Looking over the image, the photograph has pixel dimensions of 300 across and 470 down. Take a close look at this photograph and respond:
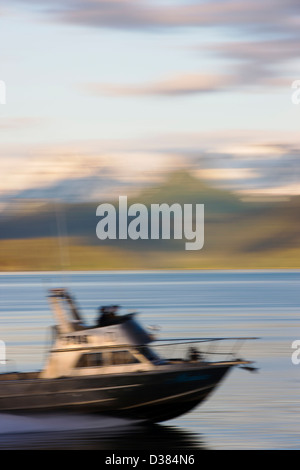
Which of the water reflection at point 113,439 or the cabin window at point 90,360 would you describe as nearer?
the water reflection at point 113,439

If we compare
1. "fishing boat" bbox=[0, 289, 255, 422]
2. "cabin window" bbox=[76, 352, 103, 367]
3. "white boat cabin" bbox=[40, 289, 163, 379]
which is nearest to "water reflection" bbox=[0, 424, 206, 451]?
"fishing boat" bbox=[0, 289, 255, 422]

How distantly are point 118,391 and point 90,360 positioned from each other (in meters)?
1.09

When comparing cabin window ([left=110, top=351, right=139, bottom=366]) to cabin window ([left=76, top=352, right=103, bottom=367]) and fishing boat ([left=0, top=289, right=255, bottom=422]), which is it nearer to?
fishing boat ([left=0, top=289, right=255, bottom=422])

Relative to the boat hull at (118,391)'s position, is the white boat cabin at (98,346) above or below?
above

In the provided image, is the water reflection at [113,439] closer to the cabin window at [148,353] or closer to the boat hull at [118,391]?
the boat hull at [118,391]

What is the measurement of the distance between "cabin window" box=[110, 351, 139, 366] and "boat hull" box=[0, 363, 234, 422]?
1.06 ft

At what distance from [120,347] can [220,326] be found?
1760 inches

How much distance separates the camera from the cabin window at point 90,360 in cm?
2484

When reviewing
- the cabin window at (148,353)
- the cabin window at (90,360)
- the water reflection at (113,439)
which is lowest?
the water reflection at (113,439)

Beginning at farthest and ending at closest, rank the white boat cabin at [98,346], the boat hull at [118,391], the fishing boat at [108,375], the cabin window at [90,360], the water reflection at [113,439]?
the boat hull at [118,391], the cabin window at [90,360], the fishing boat at [108,375], the white boat cabin at [98,346], the water reflection at [113,439]

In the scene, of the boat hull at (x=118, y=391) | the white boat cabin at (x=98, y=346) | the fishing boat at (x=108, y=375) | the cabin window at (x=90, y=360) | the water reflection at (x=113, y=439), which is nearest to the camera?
the water reflection at (x=113, y=439)

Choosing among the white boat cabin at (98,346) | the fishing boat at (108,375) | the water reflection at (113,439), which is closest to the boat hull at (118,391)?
the fishing boat at (108,375)

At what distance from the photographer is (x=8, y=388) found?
82.5 feet
